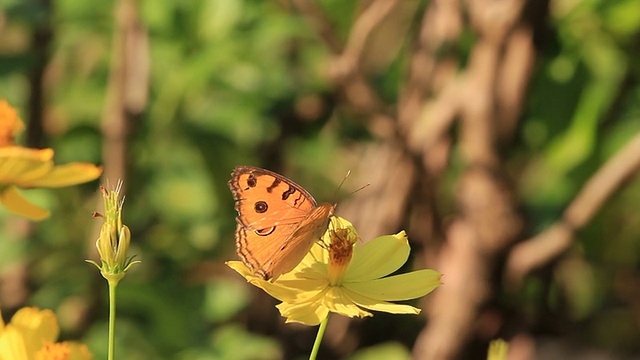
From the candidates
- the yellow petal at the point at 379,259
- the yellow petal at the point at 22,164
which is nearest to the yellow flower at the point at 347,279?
the yellow petal at the point at 379,259

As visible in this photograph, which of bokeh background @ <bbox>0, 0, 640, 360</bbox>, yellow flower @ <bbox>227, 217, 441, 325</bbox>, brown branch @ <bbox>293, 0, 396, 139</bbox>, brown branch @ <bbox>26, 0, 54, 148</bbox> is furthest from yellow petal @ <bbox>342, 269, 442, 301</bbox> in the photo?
brown branch @ <bbox>26, 0, 54, 148</bbox>

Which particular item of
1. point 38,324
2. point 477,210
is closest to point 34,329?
point 38,324

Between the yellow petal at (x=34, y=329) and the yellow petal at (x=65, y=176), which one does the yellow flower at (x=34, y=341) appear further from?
the yellow petal at (x=65, y=176)

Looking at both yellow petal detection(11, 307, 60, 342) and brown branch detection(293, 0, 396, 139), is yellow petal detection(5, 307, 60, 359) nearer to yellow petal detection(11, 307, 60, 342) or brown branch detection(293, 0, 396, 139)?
yellow petal detection(11, 307, 60, 342)

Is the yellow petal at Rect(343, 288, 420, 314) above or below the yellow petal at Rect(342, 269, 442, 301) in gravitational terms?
below

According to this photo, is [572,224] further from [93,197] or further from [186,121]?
[93,197]

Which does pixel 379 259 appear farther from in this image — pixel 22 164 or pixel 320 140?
pixel 320 140

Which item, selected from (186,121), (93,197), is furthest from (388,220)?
(93,197)
